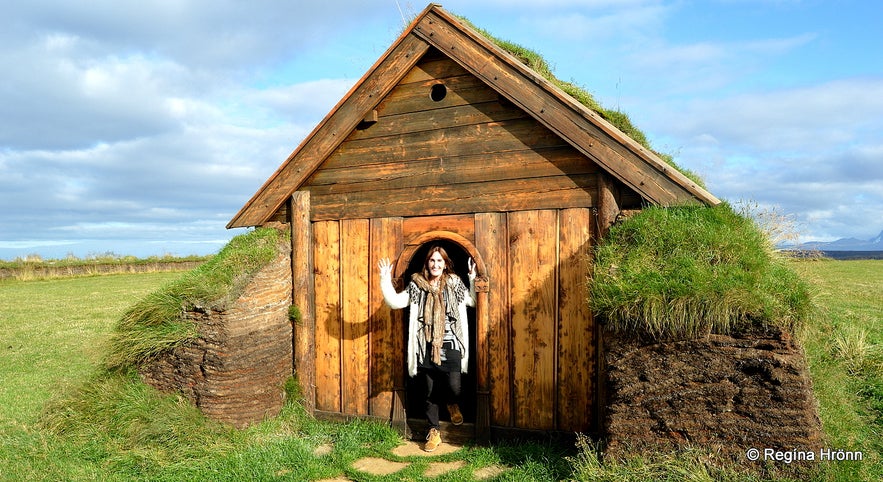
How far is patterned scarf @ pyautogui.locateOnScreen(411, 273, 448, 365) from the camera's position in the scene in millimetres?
6266

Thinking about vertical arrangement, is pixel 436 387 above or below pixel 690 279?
below

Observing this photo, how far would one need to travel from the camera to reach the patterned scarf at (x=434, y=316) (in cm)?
627

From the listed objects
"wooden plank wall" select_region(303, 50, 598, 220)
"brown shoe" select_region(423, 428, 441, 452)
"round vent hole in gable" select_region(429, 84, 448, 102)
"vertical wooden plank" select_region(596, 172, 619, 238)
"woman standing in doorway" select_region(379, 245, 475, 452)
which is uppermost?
"round vent hole in gable" select_region(429, 84, 448, 102)

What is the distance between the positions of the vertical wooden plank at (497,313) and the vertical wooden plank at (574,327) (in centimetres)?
56

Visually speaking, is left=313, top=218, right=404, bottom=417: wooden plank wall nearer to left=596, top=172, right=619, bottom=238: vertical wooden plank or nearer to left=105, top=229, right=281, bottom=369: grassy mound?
left=105, top=229, right=281, bottom=369: grassy mound

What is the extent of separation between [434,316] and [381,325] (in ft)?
3.18

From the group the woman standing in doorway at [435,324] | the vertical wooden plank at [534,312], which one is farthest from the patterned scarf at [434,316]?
the vertical wooden plank at [534,312]

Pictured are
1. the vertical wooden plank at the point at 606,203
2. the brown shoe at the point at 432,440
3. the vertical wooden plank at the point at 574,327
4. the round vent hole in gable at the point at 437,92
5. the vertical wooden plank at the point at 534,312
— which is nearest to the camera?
the vertical wooden plank at the point at 606,203

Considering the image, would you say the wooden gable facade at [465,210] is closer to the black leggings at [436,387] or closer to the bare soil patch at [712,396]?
the black leggings at [436,387]

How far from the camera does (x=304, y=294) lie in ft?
23.9

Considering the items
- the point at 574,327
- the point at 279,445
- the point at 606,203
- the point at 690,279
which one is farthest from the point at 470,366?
the point at 690,279

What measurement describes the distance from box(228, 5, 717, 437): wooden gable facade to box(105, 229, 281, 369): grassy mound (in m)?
0.57

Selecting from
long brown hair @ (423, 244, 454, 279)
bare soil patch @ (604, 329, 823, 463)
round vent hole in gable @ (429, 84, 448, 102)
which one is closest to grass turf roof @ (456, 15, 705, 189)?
round vent hole in gable @ (429, 84, 448, 102)

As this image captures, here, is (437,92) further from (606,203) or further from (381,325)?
(381,325)
